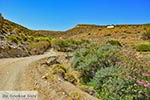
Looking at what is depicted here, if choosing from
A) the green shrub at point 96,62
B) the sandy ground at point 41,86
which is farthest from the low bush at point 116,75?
the sandy ground at point 41,86

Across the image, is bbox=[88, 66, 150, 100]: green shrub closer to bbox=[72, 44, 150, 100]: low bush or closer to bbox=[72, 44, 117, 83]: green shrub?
bbox=[72, 44, 150, 100]: low bush

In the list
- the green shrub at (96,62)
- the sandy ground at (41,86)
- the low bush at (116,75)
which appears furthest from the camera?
the green shrub at (96,62)

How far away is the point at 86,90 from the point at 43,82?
1.96 metres

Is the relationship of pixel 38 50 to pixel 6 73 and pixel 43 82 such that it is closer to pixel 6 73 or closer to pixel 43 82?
pixel 6 73

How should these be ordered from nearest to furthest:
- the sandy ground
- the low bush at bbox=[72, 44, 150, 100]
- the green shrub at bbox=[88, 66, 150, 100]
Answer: the sandy ground
the green shrub at bbox=[88, 66, 150, 100]
the low bush at bbox=[72, 44, 150, 100]

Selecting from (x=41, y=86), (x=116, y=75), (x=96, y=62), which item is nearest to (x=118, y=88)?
(x=116, y=75)

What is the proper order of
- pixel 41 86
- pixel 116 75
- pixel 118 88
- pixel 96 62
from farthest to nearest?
1. pixel 96 62
2. pixel 116 75
3. pixel 41 86
4. pixel 118 88

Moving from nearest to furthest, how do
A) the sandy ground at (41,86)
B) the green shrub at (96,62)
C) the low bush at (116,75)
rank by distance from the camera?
the sandy ground at (41,86) → the low bush at (116,75) → the green shrub at (96,62)

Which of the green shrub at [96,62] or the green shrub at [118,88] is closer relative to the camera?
the green shrub at [118,88]

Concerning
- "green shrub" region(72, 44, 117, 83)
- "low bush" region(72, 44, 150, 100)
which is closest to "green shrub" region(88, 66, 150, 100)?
"low bush" region(72, 44, 150, 100)

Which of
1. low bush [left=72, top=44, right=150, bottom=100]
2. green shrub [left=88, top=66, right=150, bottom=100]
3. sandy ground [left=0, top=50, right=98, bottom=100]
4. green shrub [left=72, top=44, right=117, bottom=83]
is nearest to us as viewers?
sandy ground [left=0, top=50, right=98, bottom=100]

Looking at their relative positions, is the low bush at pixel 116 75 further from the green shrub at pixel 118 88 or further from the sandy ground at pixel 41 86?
the sandy ground at pixel 41 86

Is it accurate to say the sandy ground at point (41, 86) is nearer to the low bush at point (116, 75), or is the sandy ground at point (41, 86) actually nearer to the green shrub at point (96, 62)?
the low bush at point (116, 75)

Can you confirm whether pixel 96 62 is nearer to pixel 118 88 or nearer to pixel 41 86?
pixel 118 88
